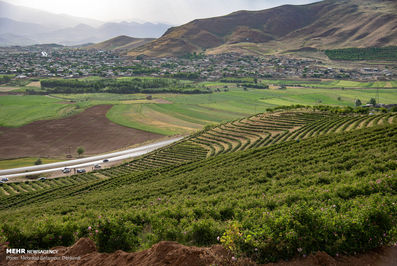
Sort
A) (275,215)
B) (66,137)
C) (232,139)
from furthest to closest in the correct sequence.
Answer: (66,137)
(232,139)
(275,215)

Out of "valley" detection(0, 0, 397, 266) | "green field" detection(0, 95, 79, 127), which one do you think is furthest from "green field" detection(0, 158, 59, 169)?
"green field" detection(0, 95, 79, 127)

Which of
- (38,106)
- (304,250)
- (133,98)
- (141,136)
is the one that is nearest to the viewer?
(304,250)

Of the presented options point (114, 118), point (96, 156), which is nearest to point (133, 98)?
point (114, 118)

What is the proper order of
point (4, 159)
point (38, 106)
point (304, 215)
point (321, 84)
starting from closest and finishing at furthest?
point (304, 215), point (4, 159), point (38, 106), point (321, 84)

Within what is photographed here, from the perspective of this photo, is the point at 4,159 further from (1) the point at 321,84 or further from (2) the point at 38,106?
(1) the point at 321,84

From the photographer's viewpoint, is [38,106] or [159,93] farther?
[159,93]

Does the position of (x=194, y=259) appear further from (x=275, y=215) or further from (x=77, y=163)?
(x=77, y=163)

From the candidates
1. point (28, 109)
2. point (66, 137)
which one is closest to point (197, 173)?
point (66, 137)
